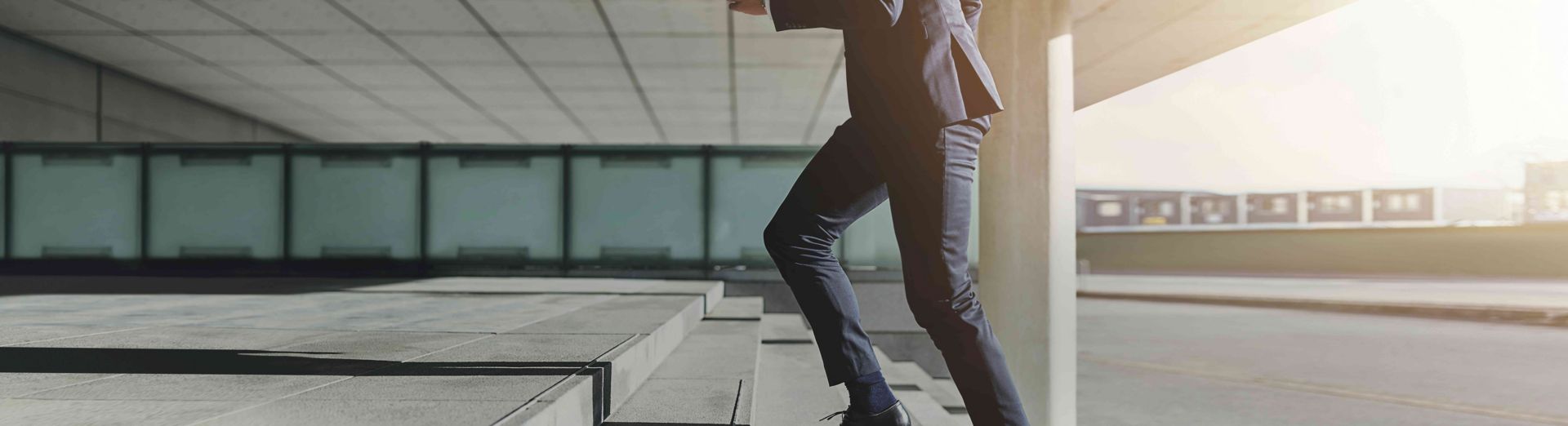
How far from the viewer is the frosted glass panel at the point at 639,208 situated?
8102 millimetres

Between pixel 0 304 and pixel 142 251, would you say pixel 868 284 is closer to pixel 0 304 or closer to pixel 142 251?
pixel 0 304

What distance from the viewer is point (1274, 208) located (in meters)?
34.8

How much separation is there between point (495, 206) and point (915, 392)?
A: 4.99 m

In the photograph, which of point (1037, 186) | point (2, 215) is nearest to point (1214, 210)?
point (1037, 186)

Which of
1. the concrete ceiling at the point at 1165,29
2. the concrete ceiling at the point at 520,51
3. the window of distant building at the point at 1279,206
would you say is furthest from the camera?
the window of distant building at the point at 1279,206

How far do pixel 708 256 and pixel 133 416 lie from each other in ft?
21.5

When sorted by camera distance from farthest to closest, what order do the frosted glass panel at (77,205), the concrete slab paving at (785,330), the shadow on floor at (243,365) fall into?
the frosted glass panel at (77,205), the concrete slab paving at (785,330), the shadow on floor at (243,365)

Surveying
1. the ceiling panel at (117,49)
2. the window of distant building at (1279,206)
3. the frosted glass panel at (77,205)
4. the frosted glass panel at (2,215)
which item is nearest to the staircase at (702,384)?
the frosted glass panel at (77,205)

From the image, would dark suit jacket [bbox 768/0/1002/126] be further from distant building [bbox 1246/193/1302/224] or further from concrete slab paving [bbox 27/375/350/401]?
distant building [bbox 1246/193/1302/224]

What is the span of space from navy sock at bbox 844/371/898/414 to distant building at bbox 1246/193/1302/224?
3822 cm

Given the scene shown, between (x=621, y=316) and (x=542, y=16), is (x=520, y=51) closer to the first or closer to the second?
(x=542, y=16)

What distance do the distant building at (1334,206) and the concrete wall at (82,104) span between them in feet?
120

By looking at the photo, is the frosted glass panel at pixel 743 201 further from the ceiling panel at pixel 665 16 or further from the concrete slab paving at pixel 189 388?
the concrete slab paving at pixel 189 388

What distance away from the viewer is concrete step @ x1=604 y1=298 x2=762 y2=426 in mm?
2055
